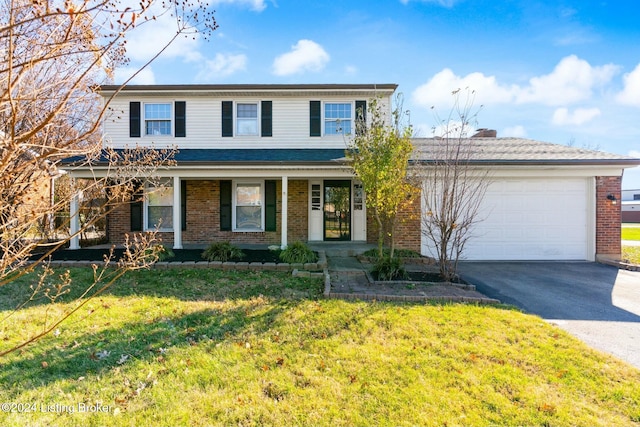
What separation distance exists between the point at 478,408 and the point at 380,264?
419 centimetres

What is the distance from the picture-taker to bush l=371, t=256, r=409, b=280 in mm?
6641

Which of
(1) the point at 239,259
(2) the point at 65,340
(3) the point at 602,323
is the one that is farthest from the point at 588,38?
(2) the point at 65,340

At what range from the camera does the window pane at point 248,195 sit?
1124 centimetres

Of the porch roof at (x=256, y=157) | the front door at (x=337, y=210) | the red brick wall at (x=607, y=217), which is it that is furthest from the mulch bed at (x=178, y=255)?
the red brick wall at (x=607, y=217)

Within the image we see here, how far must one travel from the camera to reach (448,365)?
3381 mm

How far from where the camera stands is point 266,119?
1120 cm

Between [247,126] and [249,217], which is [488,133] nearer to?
[247,126]

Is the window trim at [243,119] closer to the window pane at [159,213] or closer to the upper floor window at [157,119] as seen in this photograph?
the upper floor window at [157,119]

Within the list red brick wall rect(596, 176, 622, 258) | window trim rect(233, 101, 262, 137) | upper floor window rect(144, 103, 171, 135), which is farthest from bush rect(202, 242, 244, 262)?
red brick wall rect(596, 176, 622, 258)

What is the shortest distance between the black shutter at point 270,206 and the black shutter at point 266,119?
1.84 metres

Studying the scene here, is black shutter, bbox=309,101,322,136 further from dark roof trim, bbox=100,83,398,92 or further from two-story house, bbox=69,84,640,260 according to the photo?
dark roof trim, bbox=100,83,398,92

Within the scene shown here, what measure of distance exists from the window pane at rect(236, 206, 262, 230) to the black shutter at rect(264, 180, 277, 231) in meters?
0.27

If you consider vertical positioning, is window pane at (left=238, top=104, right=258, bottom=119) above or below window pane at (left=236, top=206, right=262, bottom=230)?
above

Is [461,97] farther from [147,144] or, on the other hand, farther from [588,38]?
[147,144]
